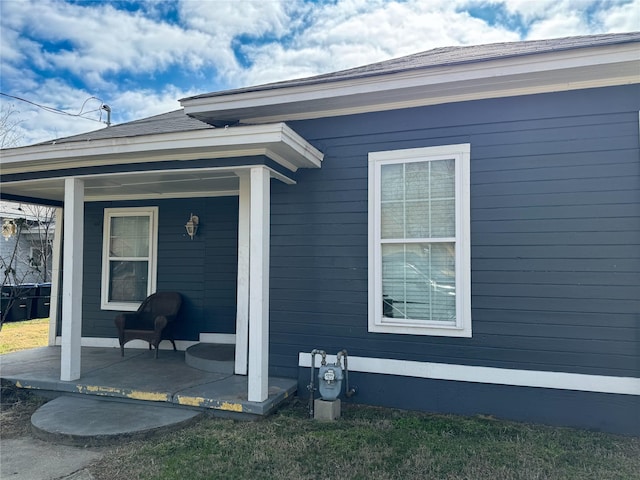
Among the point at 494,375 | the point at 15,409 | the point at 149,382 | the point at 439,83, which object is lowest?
the point at 15,409

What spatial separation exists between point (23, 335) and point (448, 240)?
8.34 metres

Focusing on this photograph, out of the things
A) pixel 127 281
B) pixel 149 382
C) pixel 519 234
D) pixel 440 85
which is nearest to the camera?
pixel 519 234

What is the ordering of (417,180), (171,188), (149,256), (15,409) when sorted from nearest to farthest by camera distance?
(417,180)
(15,409)
(171,188)
(149,256)

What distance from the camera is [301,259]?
4520 mm

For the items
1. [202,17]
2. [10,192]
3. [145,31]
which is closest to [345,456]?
[10,192]

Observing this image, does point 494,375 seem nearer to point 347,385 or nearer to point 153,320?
point 347,385

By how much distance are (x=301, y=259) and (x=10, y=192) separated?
4.16 metres

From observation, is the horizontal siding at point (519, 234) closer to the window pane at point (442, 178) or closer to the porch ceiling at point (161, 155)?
the window pane at point (442, 178)

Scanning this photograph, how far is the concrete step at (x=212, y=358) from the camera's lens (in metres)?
4.81

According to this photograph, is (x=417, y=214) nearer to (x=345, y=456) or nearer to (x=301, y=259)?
(x=301, y=259)

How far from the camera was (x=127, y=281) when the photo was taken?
6.57 m

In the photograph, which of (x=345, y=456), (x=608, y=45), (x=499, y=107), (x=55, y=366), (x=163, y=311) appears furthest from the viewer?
(x=163, y=311)

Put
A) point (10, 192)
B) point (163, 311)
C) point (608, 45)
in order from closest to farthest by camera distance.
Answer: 1. point (608, 45)
2. point (10, 192)
3. point (163, 311)

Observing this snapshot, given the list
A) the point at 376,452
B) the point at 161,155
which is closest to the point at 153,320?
the point at 161,155
